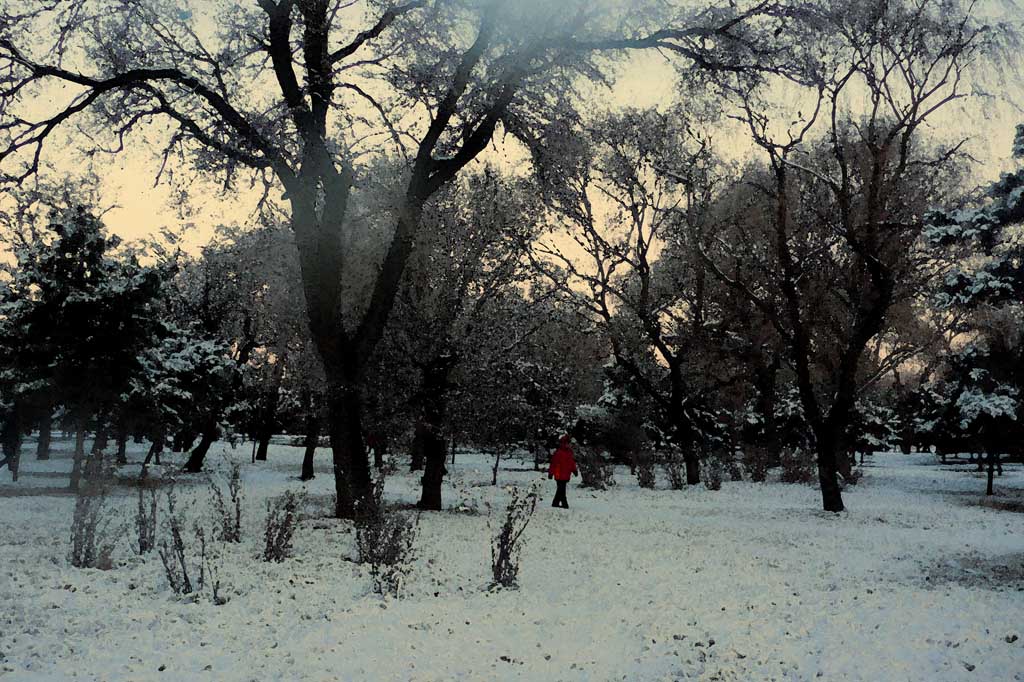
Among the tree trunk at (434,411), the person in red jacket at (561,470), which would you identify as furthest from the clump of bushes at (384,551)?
the person in red jacket at (561,470)

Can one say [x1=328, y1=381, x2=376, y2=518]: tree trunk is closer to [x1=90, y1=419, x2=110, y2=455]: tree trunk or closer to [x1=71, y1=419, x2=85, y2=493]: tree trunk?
[x1=71, y1=419, x2=85, y2=493]: tree trunk

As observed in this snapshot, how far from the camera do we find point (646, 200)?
1022 inches

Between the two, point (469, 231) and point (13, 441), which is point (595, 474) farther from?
point (13, 441)

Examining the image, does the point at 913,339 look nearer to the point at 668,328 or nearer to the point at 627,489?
the point at 668,328

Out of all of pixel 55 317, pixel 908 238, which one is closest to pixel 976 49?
pixel 908 238

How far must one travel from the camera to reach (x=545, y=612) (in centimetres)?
740

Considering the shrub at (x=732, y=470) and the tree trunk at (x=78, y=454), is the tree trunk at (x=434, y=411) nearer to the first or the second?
the tree trunk at (x=78, y=454)

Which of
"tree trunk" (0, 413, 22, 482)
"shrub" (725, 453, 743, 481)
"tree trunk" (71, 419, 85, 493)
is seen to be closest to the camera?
"tree trunk" (71, 419, 85, 493)

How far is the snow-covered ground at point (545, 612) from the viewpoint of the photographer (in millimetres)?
5711

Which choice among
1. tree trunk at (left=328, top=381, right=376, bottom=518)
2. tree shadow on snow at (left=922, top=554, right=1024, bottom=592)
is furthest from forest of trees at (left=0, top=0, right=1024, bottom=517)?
tree shadow on snow at (left=922, top=554, right=1024, bottom=592)

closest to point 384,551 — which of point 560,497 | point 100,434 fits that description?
point 560,497

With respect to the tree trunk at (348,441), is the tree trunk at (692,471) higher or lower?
lower

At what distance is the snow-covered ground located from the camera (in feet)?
18.7

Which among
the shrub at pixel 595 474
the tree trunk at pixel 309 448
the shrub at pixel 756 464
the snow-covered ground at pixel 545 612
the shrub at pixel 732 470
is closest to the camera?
the snow-covered ground at pixel 545 612
